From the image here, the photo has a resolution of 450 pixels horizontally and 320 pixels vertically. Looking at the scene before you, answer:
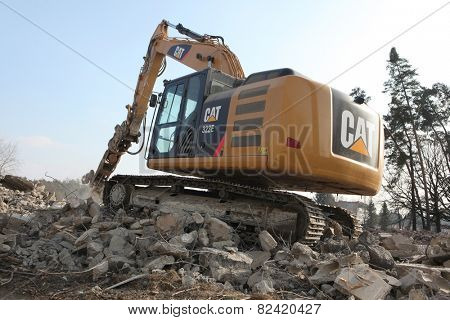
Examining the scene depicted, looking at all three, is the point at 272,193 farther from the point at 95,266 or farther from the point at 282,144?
the point at 95,266

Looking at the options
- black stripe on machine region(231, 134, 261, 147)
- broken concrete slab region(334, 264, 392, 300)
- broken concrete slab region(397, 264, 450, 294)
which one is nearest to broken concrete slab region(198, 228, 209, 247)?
black stripe on machine region(231, 134, 261, 147)

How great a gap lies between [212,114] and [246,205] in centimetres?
159

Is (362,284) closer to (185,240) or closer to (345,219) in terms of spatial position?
(185,240)

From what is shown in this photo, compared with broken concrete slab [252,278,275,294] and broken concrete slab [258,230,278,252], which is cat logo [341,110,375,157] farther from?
broken concrete slab [252,278,275,294]

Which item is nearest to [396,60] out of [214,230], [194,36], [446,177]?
[446,177]

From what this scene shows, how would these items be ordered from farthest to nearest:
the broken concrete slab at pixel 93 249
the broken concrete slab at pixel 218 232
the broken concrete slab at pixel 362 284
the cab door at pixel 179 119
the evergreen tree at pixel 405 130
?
the evergreen tree at pixel 405 130, the cab door at pixel 179 119, the broken concrete slab at pixel 218 232, the broken concrete slab at pixel 93 249, the broken concrete slab at pixel 362 284

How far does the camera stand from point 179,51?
9.05 m

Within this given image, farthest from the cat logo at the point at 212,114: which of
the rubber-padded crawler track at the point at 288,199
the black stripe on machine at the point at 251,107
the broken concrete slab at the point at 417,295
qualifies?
the broken concrete slab at the point at 417,295

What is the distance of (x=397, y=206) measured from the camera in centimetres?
2488

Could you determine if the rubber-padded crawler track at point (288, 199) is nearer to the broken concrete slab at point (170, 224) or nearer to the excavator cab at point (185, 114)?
the excavator cab at point (185, 114)

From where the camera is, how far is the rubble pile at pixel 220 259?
3.97 metres

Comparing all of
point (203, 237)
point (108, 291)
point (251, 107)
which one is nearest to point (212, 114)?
point (251, 107)

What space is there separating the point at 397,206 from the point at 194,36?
20003mm

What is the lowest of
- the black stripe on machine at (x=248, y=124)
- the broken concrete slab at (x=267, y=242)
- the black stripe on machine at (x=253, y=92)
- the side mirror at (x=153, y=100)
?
the broken concrete slab at (x=267, y=242)
